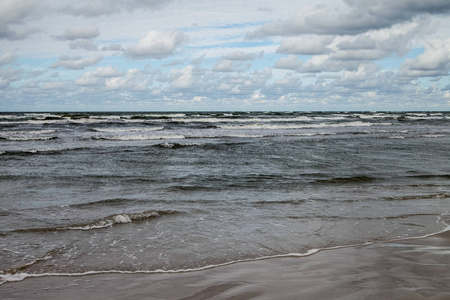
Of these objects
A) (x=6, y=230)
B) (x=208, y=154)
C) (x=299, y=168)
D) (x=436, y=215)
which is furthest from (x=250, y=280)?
(x=208, y=154)

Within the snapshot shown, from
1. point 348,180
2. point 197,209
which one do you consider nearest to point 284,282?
point 197,209

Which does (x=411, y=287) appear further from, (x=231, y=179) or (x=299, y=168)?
(x=299, y=168)

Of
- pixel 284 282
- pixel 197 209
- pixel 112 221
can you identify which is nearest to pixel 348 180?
pixel 197 209

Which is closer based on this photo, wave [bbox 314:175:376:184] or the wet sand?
the wet sand

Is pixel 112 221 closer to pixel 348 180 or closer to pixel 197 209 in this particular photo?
pixel 197 209

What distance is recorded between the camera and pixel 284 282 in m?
4.38

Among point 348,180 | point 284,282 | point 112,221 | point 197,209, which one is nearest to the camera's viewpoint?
point 284,282

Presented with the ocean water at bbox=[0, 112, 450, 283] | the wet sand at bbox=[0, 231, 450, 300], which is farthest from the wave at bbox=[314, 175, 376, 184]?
the wet sand at bbox=[0, 231, 450, 300]

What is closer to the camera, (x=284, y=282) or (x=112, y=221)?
(x=284, y=282)

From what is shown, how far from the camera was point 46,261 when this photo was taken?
206 inches

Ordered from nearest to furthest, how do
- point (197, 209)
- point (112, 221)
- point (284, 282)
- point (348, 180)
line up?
1. point (284, 282)
2. point (112, 221)
3. point (197, 209)
4. point (348, 180)

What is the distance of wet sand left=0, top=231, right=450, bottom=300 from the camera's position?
401 cm

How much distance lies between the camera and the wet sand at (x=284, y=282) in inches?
158

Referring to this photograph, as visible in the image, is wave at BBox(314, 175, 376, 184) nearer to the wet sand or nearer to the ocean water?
the ocean water
